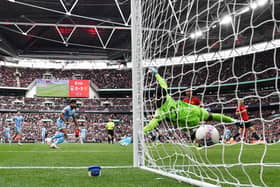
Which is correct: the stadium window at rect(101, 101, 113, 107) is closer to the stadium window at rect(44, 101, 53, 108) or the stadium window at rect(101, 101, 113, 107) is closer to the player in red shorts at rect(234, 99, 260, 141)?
the stadium window at rect(44, 101, 53, 108)

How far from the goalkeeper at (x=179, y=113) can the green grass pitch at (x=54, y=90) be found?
33.4 meters

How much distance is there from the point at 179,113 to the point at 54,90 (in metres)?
34.2

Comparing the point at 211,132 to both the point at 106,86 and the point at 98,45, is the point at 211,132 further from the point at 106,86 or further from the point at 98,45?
the point at 106,86

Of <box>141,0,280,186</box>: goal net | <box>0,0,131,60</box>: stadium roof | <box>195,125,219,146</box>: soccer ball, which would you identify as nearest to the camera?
<box>141,0,280,186</box>: goal net

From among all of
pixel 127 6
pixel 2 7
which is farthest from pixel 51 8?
pixel 127 6

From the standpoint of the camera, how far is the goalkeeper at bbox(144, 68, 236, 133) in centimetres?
383

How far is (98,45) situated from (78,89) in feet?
27.4

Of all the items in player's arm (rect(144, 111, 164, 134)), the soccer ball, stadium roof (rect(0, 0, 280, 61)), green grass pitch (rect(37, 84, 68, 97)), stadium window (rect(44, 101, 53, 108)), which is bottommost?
the soccer ball

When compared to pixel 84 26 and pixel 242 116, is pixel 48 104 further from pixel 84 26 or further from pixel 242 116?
pixel 242 116

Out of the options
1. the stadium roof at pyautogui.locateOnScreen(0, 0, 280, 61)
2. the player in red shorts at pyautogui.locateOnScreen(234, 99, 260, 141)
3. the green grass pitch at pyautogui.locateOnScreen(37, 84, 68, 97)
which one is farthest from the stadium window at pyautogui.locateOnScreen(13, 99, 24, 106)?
the player in red shorts at pyautogui.locateOnScreen(234, 99, 260, 141)

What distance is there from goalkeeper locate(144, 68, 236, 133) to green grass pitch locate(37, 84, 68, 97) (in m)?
33.4

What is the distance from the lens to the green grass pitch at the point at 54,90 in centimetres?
3656

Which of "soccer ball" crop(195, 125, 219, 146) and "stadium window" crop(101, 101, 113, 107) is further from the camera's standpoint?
"stadium window" crop(101, 101, 113, 107)

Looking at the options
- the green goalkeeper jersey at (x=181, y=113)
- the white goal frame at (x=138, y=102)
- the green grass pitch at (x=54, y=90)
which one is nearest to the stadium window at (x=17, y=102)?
the green grass pitch at (x=54, y=90)
